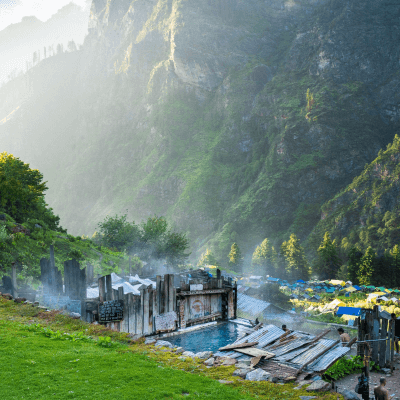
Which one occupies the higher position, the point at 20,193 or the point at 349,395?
the point at 20,193

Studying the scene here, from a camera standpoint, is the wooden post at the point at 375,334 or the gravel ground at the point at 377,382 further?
the wooden post at the point at 375,334

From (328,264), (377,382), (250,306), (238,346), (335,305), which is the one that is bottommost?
(335,305)

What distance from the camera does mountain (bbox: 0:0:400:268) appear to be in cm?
12769

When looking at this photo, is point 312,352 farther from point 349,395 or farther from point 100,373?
point 100,373

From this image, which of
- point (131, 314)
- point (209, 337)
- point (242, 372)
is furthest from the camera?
point (209, 337)

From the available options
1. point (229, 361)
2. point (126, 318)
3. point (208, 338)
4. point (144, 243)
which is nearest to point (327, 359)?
Answer: point (229, 361)

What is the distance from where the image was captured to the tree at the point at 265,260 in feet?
293

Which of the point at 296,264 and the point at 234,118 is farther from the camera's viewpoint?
the point at 234,118

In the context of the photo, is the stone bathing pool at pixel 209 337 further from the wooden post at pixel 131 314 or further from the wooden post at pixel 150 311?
the wooden post at pixel 131 314

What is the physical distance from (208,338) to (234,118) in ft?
467

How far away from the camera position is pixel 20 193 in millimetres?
34250

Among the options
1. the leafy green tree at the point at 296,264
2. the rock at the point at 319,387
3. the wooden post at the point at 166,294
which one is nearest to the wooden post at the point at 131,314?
the wooden post at the point at 166,294

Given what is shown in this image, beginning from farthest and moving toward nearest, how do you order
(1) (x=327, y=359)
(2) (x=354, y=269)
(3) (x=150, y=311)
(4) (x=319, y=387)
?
(2) (x=354, y=269) < (3) (x=150, y=311) < (1) (x=327, y=359) < (4) (x=319, y=387)

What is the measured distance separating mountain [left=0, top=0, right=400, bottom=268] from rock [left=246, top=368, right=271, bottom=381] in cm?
9848
